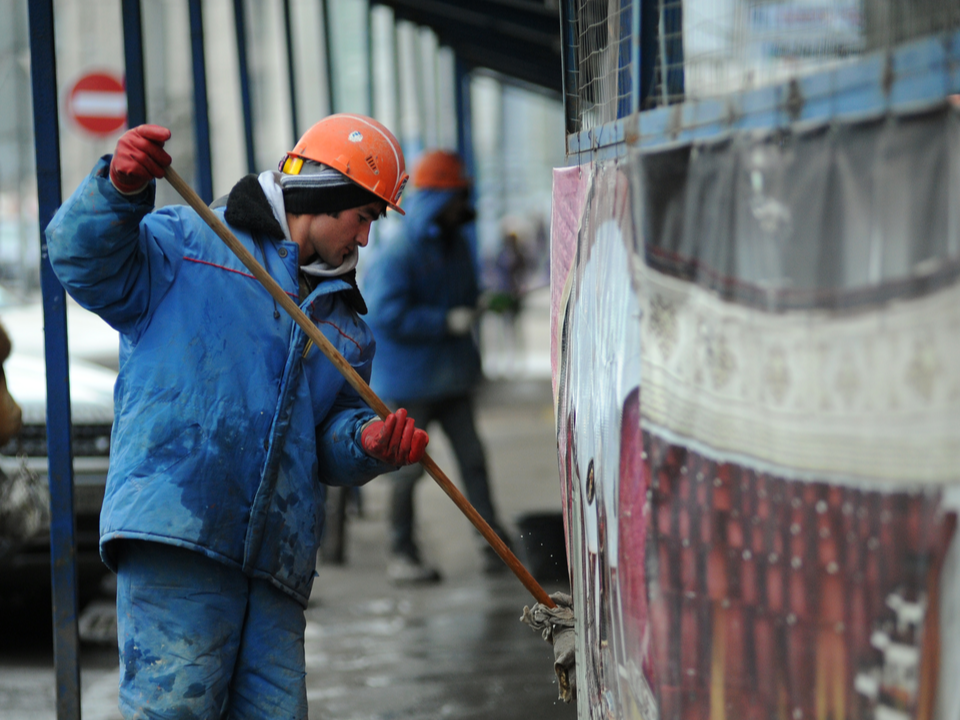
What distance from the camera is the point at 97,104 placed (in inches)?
327

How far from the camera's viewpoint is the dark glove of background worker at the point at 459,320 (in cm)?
602

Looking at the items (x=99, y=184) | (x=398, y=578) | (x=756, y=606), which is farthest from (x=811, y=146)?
(x=398, y=578)

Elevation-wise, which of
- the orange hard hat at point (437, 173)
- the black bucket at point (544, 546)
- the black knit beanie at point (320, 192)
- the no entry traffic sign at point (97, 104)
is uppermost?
the no entry traffic sign at point (97, 104)

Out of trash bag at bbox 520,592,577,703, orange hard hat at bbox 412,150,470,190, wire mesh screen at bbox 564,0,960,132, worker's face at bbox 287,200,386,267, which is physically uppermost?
orange hard hat at bbox 412,150,470,190

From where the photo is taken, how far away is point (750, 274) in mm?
1649

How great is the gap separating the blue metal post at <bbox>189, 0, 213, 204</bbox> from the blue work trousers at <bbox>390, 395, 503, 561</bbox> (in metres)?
1.64

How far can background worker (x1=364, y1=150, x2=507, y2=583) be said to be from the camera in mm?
5914

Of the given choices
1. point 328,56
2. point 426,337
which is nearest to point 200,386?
point 426,337

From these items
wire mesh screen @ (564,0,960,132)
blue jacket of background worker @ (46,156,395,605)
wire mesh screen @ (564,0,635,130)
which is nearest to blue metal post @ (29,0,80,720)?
blue jacket of background worker @ (46,156,395,605)

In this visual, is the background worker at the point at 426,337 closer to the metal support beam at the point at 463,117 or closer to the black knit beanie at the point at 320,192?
the black knit beanie at the point at 320,192

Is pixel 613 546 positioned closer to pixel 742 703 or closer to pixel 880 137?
pixel 742 703

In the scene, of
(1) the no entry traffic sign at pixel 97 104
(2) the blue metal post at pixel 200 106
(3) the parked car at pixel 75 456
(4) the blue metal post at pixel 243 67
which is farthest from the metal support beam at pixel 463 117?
(2) the blue metal post at pixel 200 106

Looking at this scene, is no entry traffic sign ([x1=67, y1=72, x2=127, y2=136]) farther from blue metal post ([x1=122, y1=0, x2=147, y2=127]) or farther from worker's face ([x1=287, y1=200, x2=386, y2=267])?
worker's face ([x1=287, y1=200, x2=386, y2=267])

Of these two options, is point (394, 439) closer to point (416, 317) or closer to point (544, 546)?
point (544, 546)
